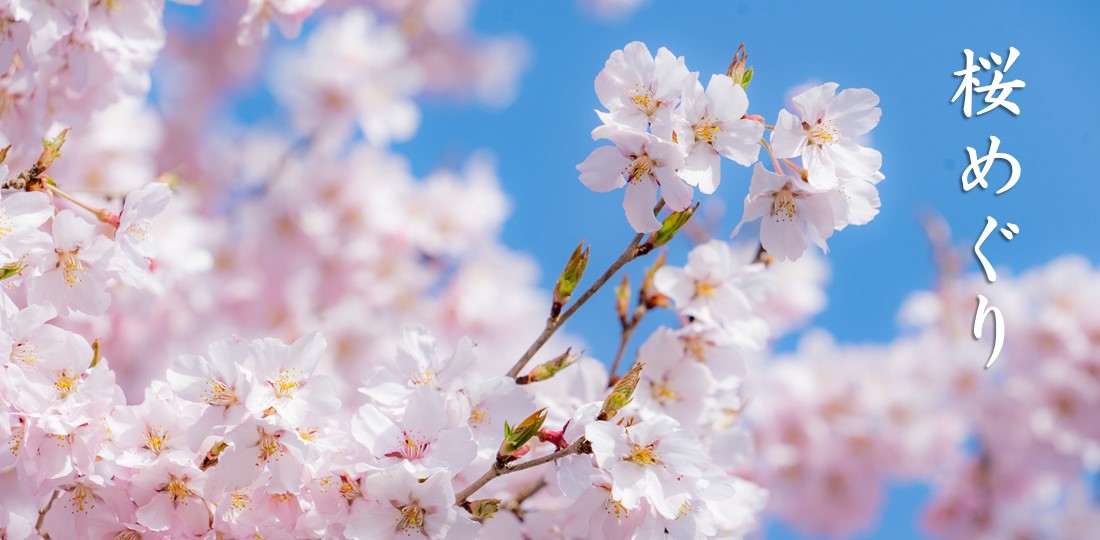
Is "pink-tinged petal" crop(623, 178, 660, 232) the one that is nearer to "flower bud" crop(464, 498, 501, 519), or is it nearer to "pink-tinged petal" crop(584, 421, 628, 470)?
"pink-tinged petal" crop(584, 421, 628, 470)

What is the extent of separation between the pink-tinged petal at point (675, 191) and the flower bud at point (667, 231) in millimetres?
54

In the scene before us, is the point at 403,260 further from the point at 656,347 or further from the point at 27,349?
the point at 27,349

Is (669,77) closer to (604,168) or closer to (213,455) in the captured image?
(604,168)

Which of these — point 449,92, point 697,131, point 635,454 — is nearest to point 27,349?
point 635,454

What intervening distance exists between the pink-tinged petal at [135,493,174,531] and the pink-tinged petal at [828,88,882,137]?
129 cm

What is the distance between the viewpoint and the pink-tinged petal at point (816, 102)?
169 centimetres

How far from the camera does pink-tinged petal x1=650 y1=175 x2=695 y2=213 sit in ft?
5.40

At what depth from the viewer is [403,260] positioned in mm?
4891

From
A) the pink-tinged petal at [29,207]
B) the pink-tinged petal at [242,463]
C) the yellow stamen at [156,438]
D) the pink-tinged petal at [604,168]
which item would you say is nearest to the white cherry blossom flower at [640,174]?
the pink-tinged petal at [604,168]

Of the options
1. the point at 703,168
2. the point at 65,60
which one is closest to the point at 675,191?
the point at 703,168

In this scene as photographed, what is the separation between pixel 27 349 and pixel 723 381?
1.33 meters

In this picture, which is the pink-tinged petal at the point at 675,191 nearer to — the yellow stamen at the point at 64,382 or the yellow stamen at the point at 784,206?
the yellow stamen at the point at 784,206

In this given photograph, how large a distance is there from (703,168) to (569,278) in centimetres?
31

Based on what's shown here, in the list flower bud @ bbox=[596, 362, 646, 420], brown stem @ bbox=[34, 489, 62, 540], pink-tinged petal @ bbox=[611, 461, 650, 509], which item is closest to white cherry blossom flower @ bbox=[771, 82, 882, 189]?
flower bud @ bbox=[596, 362, 646, 420]
